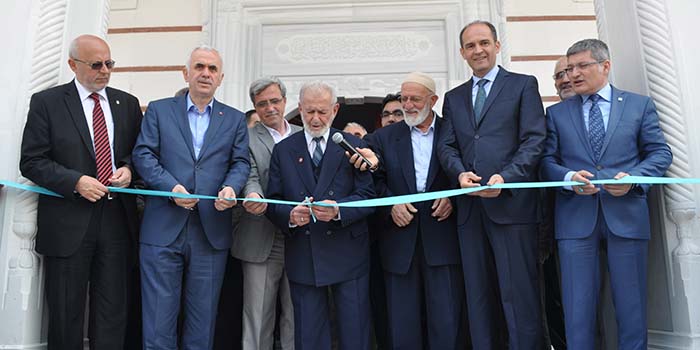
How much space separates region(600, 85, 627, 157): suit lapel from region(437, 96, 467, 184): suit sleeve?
781 mm

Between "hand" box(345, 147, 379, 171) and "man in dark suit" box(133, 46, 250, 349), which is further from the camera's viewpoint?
"hand" box(345, 147, 379, 171)

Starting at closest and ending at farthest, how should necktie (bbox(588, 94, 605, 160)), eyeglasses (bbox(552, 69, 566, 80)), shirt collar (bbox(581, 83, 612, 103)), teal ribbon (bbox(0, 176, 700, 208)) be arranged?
teal ribbon (bbox(0, 176, 700, 208)) < necktie (bbox(588, 94, 605, 160)) < shirt collar (bbox(581, 83, 612, 103)) < eyeglasses (bbox(552, 69, 566, 80))

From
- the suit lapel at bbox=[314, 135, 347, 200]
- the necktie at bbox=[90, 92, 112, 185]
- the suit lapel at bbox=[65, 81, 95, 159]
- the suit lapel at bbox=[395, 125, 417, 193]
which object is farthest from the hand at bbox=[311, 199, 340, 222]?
the suit lapel at bbox=[65, 81, 95, 159]

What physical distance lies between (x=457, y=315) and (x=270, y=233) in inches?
48.4

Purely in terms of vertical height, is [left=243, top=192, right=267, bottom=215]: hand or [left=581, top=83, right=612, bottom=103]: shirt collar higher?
[left=581, top=83, right=612, bottom=103]: shirt collar

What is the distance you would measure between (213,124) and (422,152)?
1280 millimetres

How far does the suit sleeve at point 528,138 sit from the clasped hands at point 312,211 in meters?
0.95

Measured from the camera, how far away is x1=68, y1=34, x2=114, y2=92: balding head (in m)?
3.22

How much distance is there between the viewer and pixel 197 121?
3.36 meters

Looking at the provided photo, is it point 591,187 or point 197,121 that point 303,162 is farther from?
point 591,187

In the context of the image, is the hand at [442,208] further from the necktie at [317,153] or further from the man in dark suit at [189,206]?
the man in dark suit at [189,206]

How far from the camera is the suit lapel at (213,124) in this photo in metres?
3.26

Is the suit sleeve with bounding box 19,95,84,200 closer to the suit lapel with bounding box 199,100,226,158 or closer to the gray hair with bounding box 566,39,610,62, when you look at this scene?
the suit lapel with bounding box 199,100,226,158

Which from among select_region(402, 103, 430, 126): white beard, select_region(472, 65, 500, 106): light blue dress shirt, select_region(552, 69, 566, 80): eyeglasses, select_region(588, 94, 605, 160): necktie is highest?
select_region(552, 69, 566, 80): eyeglasses
